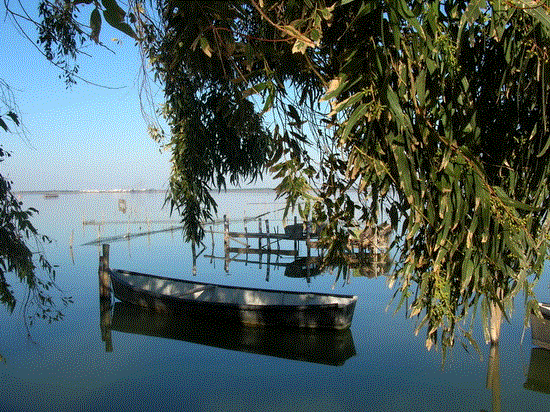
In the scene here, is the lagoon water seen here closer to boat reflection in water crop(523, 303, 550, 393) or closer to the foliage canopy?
boat reflection in water crop(523, 303, 550, 393)

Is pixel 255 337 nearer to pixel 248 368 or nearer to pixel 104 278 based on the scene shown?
pixel 248 368

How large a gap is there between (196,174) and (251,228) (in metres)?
23.8

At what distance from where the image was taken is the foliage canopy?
1.74 metres

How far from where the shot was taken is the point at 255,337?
955cm

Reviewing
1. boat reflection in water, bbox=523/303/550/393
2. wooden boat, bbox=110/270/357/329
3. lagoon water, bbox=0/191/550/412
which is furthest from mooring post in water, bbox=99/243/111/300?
boat reflection in water, bbox=523/303/550/393

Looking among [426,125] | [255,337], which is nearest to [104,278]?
[255,337]

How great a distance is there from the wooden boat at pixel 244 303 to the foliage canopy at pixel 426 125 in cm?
727

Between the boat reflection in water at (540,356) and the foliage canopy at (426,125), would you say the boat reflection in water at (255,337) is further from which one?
the foliage canopy at (426,125)

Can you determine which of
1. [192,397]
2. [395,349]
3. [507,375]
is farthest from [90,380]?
[507,375]

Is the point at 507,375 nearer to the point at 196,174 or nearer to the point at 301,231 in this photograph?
the point at 196,174

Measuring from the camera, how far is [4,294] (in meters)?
3.02

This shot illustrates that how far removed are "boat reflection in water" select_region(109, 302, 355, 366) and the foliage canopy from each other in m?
6.89

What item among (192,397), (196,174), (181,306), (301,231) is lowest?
(192,397)

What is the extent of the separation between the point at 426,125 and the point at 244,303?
883cm
